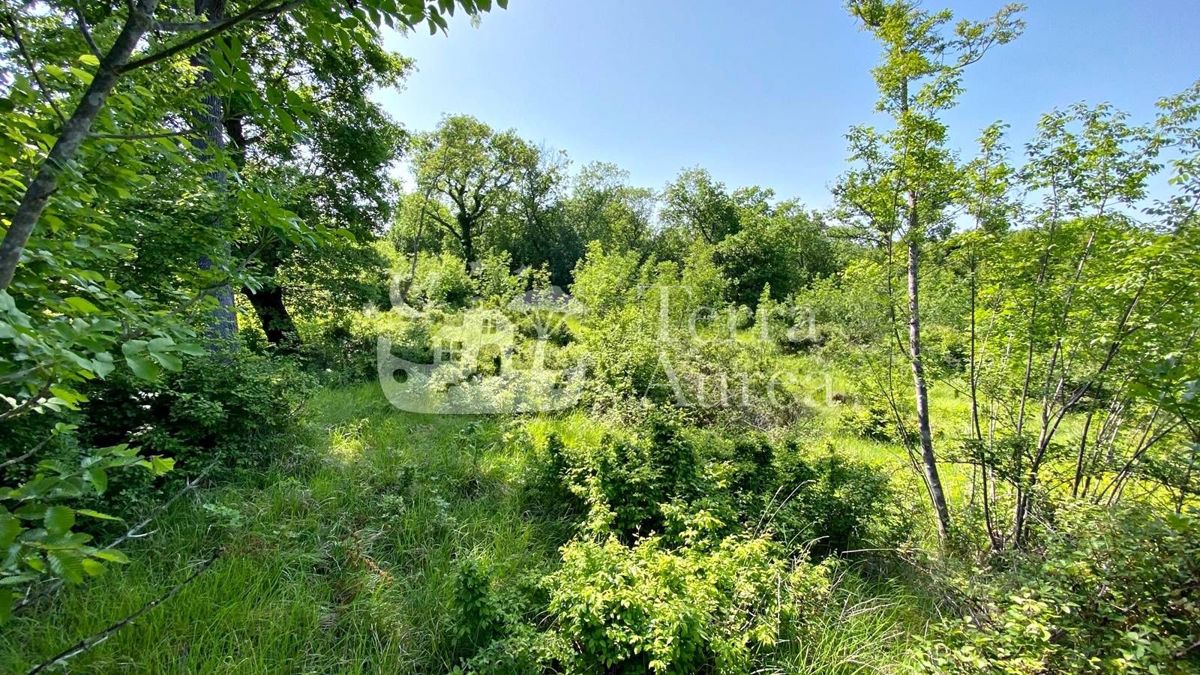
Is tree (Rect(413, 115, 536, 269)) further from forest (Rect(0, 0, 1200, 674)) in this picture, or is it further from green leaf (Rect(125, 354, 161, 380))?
green leaf (Rect(125, 354, 161, 380))

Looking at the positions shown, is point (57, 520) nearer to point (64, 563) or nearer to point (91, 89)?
point (64, 563)

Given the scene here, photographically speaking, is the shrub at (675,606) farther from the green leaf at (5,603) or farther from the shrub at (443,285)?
the shrub at (443,285)

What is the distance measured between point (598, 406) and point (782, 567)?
351cm

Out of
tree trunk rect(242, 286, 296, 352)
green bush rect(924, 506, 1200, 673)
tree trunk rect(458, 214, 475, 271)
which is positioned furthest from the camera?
tree trunk rect(458, 214, 475, 271)

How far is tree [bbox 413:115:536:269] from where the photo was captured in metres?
15.8

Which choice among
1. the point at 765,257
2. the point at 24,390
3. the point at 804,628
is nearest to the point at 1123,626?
the point at 804,628

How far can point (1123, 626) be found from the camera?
172 centimetres

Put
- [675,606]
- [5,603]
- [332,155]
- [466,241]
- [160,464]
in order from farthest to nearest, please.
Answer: [466,241]
[332,155]
[675,606]
[160,464]
[5,603]

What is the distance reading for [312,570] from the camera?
259 centimetres

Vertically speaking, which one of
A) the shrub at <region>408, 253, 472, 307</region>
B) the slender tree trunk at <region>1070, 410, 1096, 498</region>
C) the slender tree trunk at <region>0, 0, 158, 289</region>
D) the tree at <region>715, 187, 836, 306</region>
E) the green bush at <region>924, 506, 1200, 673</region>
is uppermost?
the tree at <region>715, 187, 836, 306</region>

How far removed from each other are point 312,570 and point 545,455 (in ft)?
6.39

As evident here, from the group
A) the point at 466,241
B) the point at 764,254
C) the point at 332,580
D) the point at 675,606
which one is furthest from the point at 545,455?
the point at 466,241

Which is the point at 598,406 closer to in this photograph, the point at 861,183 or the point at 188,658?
the point at 861,183

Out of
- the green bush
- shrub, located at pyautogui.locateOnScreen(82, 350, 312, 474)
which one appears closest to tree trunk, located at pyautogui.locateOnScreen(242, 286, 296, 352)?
shrub, located at pyautogui.locateOnScreen(82, 350, 312, 474)
